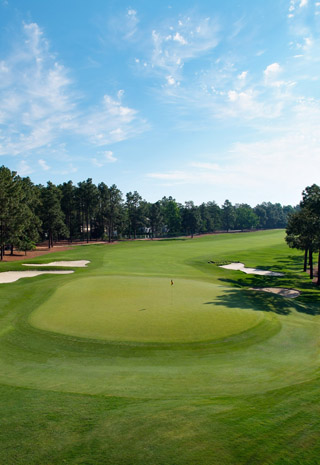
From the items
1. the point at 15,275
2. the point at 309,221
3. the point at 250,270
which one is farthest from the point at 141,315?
the point at 250,270

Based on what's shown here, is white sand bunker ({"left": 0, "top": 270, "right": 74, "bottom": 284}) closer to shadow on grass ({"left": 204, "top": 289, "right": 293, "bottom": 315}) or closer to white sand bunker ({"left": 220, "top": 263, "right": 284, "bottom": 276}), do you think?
shadow on grass ({"left": 204, "top": 289, "right": 293, "bottom": 315})

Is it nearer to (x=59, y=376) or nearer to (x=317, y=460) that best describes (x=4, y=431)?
(x=59, y=376)

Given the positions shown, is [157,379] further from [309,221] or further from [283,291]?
[309,221]

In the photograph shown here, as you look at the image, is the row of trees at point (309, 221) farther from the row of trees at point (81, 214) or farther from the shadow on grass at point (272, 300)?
the row of trees at point (81, 214)

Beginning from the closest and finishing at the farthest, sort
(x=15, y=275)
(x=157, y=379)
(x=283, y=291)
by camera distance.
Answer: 1. (x=157, y=379)
2. (x=283, y=291)
3. (x=15, y=275)

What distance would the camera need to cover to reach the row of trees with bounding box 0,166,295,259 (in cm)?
5375

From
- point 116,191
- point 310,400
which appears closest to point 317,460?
point 310,400

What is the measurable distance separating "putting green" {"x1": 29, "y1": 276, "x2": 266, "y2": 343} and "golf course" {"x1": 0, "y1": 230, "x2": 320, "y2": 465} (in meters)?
0.09

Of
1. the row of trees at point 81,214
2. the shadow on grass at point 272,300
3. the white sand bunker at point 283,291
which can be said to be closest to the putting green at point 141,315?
the shadow on grass at point 272,300

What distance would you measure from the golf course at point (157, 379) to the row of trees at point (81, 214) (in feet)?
113

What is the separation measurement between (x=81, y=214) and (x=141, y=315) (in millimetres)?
101790

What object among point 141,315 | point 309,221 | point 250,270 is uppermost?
point 309,221

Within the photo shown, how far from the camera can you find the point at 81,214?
114375 millimetres

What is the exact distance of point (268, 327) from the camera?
16.8m
